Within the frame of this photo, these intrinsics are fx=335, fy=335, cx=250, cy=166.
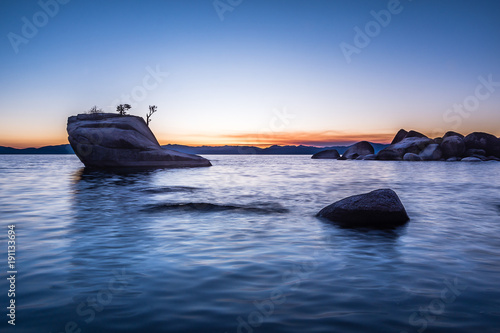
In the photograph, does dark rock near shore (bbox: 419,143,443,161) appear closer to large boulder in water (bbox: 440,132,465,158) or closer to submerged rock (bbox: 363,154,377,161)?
large boulder in water (bbox: 440,132,465,158)

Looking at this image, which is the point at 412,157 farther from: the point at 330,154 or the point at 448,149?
the point at 330,154

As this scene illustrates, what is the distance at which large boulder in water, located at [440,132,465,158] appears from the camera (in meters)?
65.5

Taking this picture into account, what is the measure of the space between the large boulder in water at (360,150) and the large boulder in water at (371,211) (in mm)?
77604

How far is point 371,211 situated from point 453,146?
68.0 m

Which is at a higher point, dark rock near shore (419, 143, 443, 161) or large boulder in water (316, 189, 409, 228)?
dark rock near shore (419, 143, 443, 161)

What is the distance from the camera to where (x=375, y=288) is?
4.47m

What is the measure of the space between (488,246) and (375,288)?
4.06 m

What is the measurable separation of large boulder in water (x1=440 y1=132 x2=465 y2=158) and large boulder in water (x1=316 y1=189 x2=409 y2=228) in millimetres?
66635

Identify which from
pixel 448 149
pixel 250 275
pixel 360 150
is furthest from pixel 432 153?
pixel 250 275

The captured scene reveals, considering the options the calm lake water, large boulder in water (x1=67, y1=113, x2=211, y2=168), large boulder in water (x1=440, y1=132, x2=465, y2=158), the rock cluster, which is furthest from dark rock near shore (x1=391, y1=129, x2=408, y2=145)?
the calm lake water

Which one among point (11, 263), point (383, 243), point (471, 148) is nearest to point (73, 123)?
point (11, 263)

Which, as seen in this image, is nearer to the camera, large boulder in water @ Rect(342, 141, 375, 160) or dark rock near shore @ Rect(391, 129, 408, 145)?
dark rock near shore @ Rect(391, 129, 408, 145)

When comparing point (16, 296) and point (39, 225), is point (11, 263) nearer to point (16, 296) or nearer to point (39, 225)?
point (16, 296)

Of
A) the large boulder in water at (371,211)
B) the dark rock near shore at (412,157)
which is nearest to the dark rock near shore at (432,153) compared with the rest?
the dark rock near shore at (412,157)
